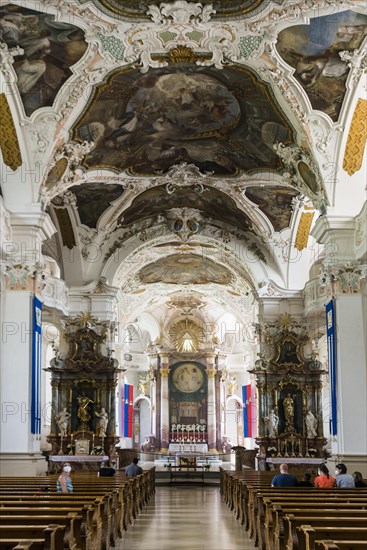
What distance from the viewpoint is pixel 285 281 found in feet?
82.3

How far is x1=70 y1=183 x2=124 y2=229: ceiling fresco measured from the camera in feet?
71.4

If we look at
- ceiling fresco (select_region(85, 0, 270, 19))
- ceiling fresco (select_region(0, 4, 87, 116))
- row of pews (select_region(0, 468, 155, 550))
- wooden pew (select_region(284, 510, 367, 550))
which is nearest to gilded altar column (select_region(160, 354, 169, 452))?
row of pews (select_region(0, 468, 155, 550))

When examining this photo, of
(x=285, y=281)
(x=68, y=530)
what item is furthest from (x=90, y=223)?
(x=68, y=530)

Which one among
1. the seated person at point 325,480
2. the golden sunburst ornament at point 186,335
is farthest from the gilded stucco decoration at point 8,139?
the golden sunburst ornament at point 186,335

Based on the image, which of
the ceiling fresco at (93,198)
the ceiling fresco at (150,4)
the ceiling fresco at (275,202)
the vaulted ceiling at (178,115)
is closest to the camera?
Answer: the ceiling fresco at (150,4)

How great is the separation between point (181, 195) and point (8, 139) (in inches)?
335

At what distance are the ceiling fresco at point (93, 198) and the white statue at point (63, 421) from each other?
19.8ft

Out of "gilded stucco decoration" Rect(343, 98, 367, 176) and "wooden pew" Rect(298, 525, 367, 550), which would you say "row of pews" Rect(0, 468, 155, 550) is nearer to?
"wooden pew" Rect(298, 525, 367, 550)

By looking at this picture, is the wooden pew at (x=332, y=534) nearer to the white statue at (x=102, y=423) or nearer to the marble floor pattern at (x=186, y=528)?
the marble floor pattern at (x=186, y=528)

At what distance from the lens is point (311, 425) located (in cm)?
2400

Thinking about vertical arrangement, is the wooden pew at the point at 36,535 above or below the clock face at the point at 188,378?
below

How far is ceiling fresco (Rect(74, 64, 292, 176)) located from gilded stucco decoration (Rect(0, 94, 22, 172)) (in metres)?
1.58

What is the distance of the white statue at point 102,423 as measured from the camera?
80.0 feet

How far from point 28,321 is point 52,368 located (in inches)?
323
